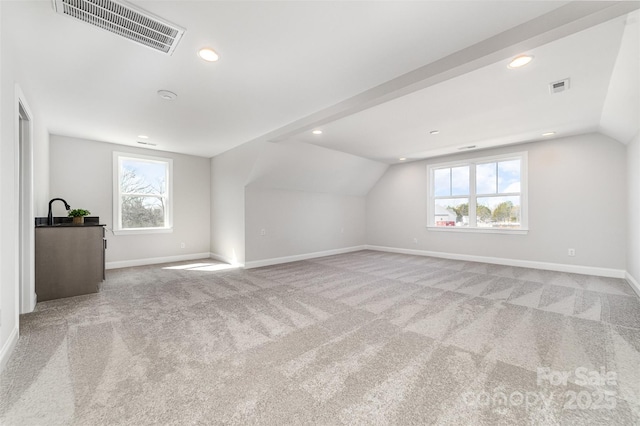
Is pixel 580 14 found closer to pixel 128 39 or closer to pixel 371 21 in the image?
pixel 371 21

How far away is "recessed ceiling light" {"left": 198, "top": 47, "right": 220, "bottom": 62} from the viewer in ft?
7.22

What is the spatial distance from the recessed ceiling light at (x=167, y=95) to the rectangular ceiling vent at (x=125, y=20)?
906 mm

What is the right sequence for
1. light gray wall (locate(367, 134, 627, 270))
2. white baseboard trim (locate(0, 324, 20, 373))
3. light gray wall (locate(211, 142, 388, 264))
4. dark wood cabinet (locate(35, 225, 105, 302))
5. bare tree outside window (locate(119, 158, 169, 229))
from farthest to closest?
bare tree outside window (locate(119, 158, 169, 229)) < light gray wall (locate(211, 142, 388, 264)) < light gray wall (locate(367, 134, 627, 270)) < dark wood cabinet (locate(35, 225, 105, 302)) < white baseboard trim (locate(0, 324, 20, 373))

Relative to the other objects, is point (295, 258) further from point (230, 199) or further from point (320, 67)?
point (320, 67)

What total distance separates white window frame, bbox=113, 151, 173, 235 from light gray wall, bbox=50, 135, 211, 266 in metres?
0.06

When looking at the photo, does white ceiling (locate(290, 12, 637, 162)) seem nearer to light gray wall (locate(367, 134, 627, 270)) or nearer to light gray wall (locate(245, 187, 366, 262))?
light gray wall (locate(367, 134, 627, 270))

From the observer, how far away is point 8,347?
2.01 m

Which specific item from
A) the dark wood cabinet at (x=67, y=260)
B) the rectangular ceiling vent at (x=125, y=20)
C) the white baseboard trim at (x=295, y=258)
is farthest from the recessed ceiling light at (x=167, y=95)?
the white baseboard trim at (x=295, y=258)

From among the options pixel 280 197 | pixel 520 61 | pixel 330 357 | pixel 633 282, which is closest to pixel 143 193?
pixel 280 197

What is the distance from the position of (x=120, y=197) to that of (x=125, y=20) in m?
4.40

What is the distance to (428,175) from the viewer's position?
21.4 feet

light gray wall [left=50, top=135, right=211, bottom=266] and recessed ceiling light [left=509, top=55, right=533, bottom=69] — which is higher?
recessed ceiling light [left=509, top=55, right=533, bottom=69]

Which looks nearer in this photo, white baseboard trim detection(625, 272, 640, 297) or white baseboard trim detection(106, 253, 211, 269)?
white baseboard trim detection(625, 272, 640, 297)

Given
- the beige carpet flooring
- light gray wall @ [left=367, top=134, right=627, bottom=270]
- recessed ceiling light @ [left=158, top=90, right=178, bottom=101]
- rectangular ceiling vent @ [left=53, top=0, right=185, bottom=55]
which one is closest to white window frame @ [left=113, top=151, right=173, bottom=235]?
the beige carpet flooring
